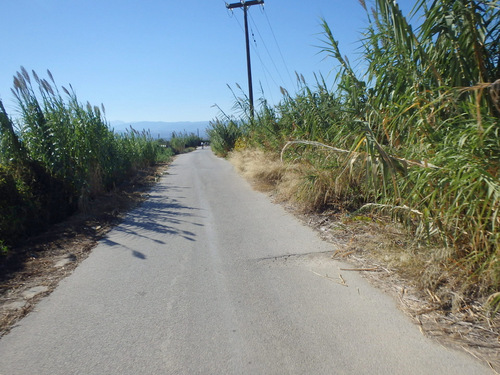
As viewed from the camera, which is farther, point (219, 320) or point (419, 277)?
point (419, 277)

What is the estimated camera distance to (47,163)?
283 inches

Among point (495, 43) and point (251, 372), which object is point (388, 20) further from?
point (251, 372)

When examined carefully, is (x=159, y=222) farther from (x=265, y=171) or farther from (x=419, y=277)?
(x=419, y=277)

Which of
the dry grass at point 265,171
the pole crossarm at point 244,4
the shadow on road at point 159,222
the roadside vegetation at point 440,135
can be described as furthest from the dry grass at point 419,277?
the pole crossarm at point 244,4

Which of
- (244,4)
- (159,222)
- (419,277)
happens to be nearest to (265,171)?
(159,222)

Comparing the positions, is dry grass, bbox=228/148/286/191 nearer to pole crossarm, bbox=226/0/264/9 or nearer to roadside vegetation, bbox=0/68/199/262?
roadside vegetation, bbox=0/68/199/262

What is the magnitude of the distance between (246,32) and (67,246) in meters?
18.8

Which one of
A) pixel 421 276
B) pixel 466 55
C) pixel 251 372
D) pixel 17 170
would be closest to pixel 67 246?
pixel 17 170

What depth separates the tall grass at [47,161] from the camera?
5.78 m

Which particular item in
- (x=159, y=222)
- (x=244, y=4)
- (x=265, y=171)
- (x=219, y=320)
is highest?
(x=244, y=4)

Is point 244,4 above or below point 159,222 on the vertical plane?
above

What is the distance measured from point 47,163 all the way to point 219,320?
571 centimetres

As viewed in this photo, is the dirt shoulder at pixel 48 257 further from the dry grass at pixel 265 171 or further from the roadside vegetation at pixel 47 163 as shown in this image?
the dry grass at pixel 265 171

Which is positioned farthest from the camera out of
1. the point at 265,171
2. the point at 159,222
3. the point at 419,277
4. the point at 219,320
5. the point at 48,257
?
the point at 265,171
